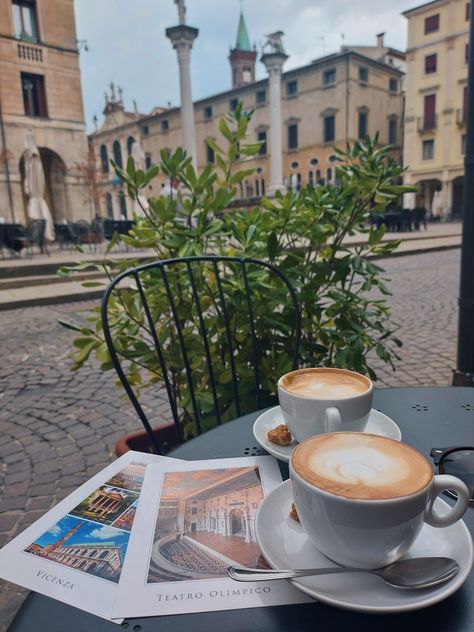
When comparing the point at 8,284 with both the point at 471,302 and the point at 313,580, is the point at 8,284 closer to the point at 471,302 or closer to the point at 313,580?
the point at 471,302

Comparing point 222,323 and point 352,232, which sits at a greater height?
point 352,232

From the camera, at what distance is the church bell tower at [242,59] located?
174 ft

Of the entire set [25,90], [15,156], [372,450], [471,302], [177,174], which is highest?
[25,90]

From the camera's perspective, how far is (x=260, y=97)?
40000 millimetres

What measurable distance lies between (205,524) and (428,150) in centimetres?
3629

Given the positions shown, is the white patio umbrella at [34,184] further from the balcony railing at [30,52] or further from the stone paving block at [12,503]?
the stone paving block at [12,503]

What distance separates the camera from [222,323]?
1759 mm

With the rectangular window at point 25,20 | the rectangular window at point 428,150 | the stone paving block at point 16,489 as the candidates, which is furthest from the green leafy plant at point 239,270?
the rectangular window at point 428,150

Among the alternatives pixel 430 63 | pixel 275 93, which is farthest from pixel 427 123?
pixel 275 93

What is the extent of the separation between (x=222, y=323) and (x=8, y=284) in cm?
729

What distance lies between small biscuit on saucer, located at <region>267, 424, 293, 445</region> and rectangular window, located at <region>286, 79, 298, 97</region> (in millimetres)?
41521

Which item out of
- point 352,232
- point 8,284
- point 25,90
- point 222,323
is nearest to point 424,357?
point 352,232

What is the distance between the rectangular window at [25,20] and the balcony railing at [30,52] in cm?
33

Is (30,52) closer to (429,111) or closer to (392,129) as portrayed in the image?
(429,111)
